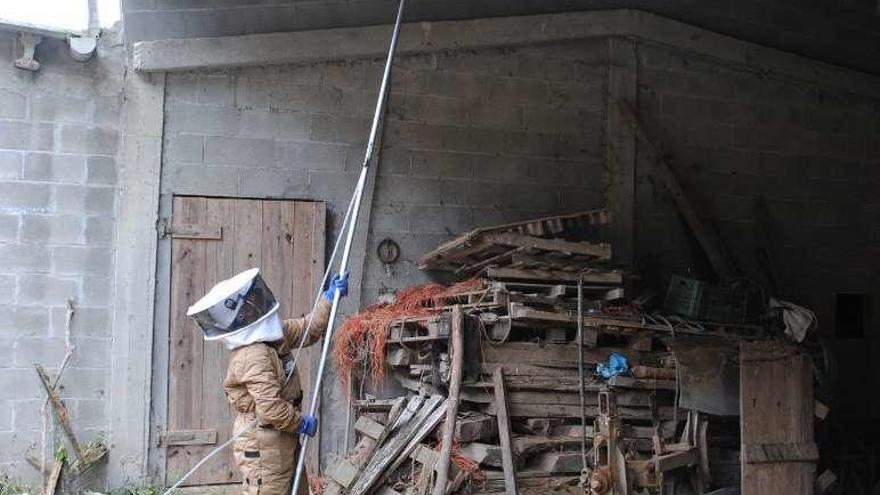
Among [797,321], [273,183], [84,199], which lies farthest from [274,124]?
[797,321]

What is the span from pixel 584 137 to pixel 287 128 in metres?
2.92

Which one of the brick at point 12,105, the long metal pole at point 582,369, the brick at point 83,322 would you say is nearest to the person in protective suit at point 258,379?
the long metal pole at point 582,369

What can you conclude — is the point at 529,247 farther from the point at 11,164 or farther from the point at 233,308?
the point at 11,164

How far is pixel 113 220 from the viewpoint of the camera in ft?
26.2

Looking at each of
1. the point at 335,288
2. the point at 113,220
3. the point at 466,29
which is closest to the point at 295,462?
the point at 335,288

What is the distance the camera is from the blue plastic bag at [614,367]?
22.7 ft

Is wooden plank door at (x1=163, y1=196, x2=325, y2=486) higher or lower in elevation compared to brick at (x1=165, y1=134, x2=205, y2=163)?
lower

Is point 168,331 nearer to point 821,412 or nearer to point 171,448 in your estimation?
point 171,448

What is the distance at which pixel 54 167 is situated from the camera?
25.7 ft

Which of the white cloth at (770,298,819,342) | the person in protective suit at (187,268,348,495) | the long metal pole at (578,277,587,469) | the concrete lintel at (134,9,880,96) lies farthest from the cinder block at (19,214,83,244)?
the white cloth at (770,298,819,342)

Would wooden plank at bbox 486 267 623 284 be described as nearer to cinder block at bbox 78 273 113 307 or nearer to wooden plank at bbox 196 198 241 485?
wooden plank at bbox 196 198 241 485

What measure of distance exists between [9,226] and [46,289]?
60 centimetres

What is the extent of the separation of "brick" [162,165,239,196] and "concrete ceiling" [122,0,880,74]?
1174mm

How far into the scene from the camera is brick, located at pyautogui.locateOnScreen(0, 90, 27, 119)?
25.4 feet
